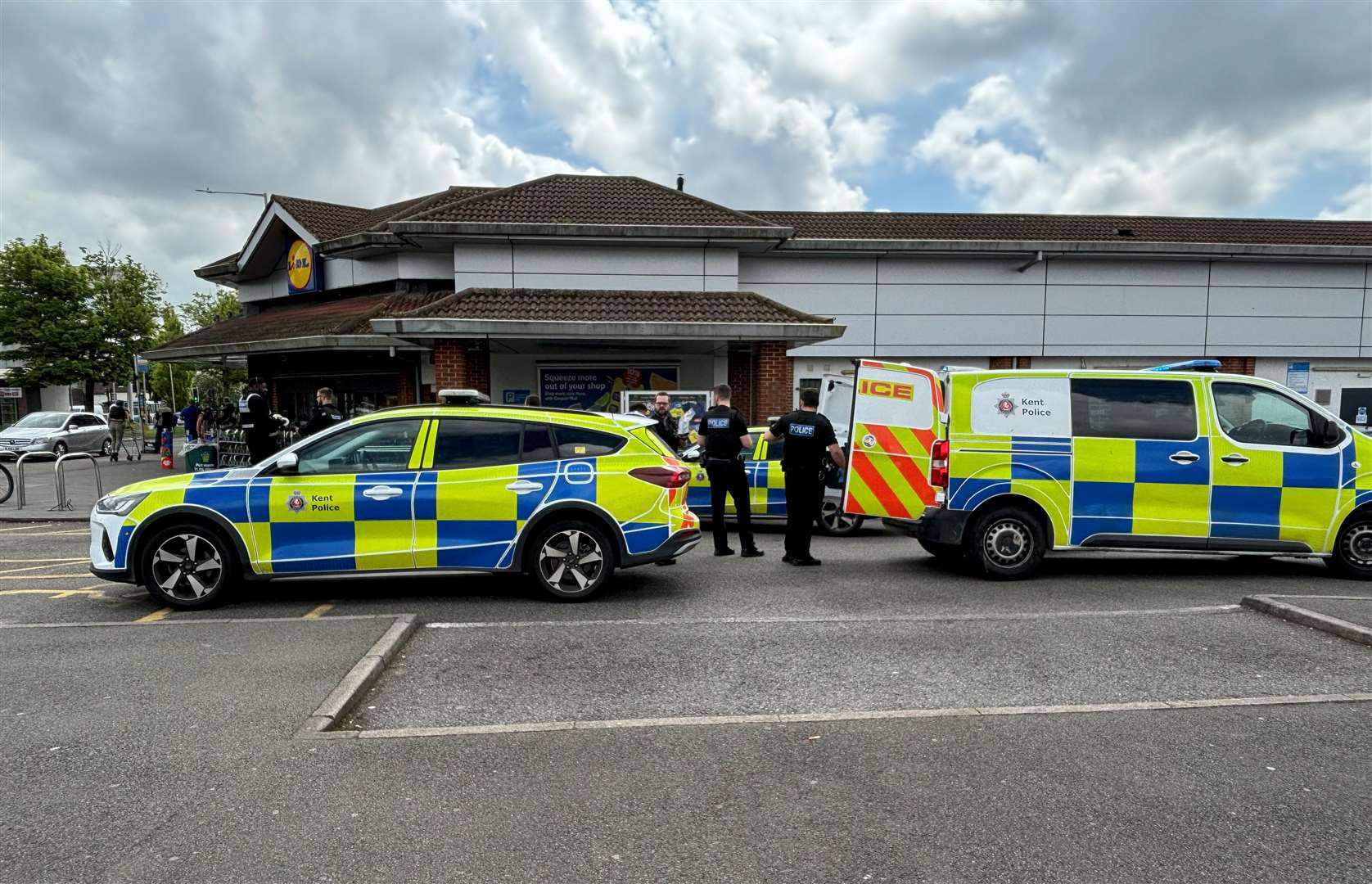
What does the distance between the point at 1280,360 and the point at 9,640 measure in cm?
2184

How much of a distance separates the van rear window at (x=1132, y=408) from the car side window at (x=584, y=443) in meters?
4.01

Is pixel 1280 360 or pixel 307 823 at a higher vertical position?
pixel 1280 360

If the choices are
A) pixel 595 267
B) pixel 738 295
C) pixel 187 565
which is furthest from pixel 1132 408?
pixel 595 267

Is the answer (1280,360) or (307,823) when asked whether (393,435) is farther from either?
(1280,360)

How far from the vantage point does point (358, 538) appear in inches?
228

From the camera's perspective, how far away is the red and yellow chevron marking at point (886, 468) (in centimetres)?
748

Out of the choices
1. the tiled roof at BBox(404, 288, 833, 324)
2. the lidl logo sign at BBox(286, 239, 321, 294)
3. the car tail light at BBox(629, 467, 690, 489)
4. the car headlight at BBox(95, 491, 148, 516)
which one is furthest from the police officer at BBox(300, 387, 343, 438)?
the lidl logo sign at BBox(286, 239, 321, 294)

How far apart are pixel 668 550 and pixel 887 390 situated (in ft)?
9.69

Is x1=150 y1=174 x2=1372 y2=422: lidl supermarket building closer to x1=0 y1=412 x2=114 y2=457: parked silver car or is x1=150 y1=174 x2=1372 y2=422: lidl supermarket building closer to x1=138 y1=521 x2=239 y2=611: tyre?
x1=138 y1=521 x2=239 y2=611: tyre

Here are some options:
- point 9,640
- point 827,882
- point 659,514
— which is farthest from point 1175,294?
point 9,640

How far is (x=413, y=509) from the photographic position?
19.0 ft

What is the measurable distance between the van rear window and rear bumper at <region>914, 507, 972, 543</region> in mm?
1220

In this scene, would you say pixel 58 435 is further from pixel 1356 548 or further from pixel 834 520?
pixel 1356 548

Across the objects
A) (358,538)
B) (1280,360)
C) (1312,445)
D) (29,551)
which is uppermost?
(1280,360)
